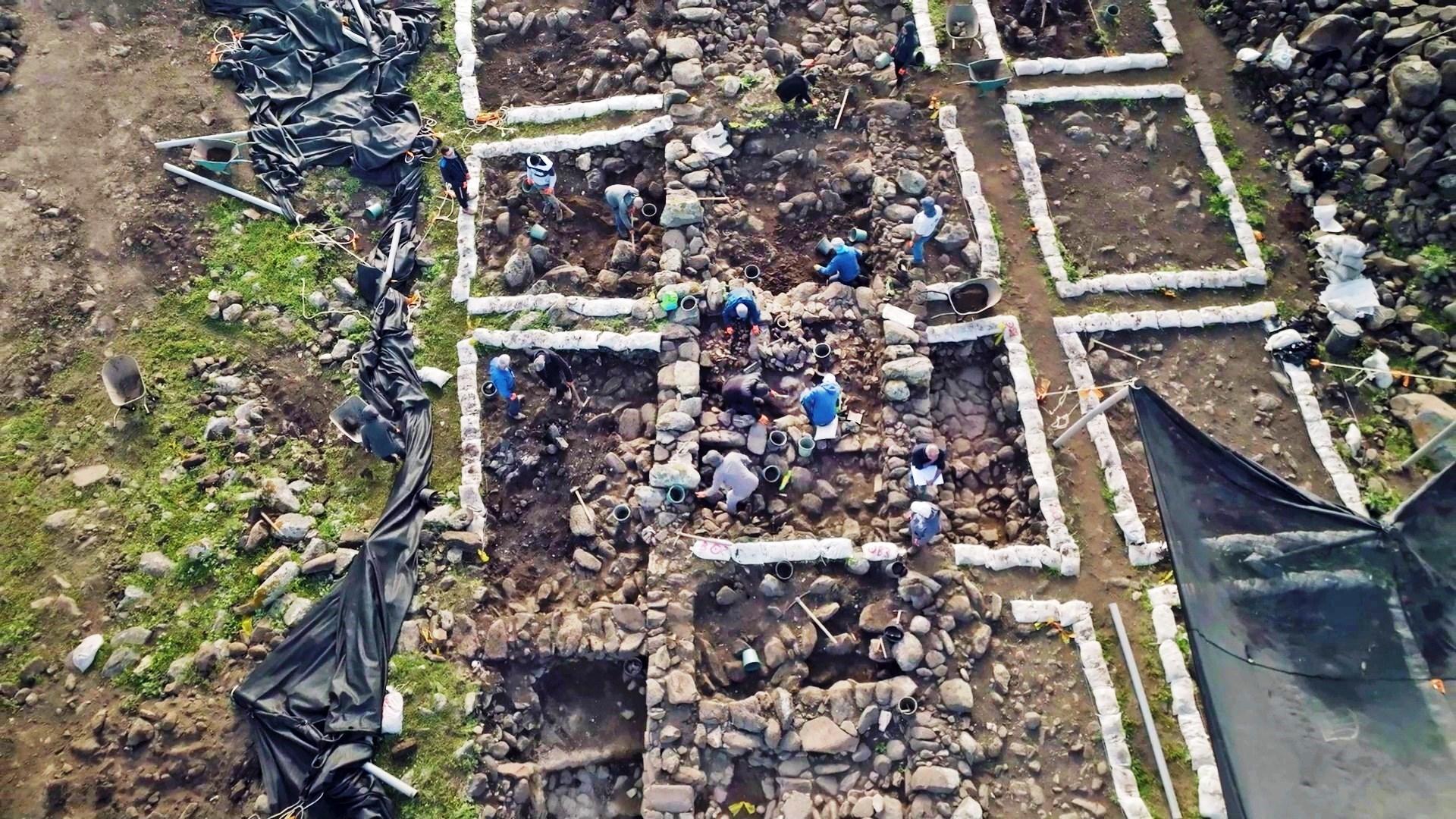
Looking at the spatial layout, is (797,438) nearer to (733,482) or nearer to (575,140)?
(733,482)

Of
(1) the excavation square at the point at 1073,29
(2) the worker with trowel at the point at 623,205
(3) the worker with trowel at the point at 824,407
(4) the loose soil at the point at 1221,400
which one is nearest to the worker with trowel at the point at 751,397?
(3) the worker with trowel at the point at 824,407

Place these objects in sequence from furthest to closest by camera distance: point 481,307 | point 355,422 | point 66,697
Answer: point 481,307 → point 355,422 → point 66,697

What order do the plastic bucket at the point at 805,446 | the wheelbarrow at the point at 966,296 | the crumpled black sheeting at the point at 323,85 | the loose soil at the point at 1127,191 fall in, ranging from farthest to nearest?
1. the crumpled black sheeting at the point at 323,85
2. the loose soil at the point at 1127,191
3. the wheelbarrow at the point at 966,296
4. the plastic bucket at the point at 805,446

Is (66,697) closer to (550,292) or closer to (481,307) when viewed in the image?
(481,307)

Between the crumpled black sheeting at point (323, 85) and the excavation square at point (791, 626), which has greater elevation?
the crumpled black sheeting at point (323, 85)

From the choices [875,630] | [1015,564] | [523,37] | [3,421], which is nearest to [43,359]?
[3,421]

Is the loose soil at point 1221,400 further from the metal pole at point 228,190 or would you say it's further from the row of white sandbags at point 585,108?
the metal pole at point 228,190

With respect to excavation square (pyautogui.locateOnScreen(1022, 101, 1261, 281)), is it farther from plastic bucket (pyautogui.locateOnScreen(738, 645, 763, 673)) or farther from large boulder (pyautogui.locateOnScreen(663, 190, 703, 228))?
plastic bucket (pyautogui.locateOnScreen(738, 645, 763, 673))
